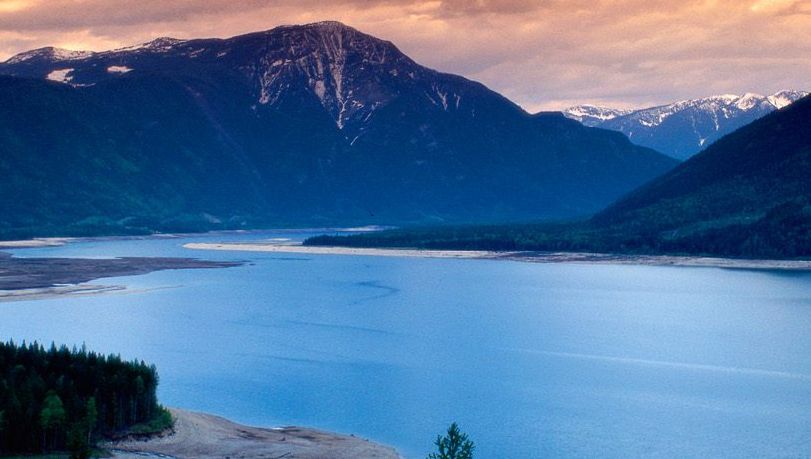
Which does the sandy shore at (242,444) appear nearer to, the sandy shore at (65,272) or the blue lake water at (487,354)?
the blue lake water at (487,354)

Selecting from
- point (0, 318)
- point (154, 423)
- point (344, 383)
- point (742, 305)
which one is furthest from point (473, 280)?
point (154, 423)

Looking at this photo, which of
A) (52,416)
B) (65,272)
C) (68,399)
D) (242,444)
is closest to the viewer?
(52,416)

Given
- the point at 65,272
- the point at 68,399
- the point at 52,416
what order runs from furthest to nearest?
the point at 65,272, the point at 68,399, the point at 52,416

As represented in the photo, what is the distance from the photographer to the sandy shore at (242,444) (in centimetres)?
6038

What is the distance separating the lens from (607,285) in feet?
530

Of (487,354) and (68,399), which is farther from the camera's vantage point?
(487,354)

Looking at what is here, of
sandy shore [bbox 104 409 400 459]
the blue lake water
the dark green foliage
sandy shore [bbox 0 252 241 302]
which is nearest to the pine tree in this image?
the dark green foliage

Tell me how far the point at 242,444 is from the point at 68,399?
9.75 m

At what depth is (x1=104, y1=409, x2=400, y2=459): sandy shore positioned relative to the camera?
198ft

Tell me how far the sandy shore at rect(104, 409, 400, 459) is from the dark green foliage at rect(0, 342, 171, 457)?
6.08ft

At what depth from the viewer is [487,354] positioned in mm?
97938

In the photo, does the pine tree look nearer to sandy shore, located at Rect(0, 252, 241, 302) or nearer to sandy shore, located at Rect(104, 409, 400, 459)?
sandy shore, located at Rect(104, 409, 400, 459)

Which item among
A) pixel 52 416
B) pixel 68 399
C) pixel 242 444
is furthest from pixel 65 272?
pixel 52 416

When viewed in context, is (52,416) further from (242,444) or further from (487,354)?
(487,354)
